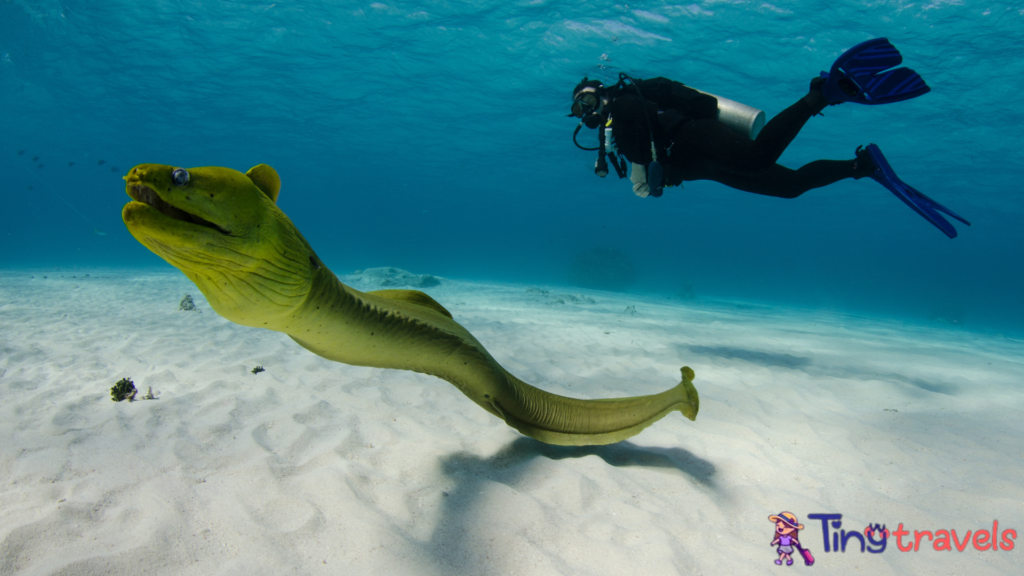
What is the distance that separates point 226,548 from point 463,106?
2430 cm

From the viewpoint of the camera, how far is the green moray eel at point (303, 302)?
1.28 m

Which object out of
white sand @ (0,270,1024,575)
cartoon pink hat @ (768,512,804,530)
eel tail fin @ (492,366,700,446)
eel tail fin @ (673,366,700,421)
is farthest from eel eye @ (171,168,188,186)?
cartoon pink hat @ (768,512,804,530)

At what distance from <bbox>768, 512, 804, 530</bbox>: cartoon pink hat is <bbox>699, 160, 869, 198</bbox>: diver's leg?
12.6 ft

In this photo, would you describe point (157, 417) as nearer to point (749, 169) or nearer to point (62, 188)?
point (749, 169)

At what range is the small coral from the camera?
324 cm

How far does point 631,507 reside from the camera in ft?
6.97

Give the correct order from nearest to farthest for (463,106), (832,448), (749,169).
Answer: (832,448), (749,169), (463,106)

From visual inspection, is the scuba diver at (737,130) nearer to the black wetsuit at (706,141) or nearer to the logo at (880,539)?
the black wetsuit at (706,141)

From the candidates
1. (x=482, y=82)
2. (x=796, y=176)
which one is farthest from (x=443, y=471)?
(x=482, y=82)

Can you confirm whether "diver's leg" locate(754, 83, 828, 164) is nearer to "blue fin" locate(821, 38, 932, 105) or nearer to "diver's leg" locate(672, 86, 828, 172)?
"diver's leg" locate(672, 86, 828, 172)

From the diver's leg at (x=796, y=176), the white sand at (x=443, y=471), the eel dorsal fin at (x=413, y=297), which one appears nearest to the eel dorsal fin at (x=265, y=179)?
the eel dorsal fin at (x=413, y=297)

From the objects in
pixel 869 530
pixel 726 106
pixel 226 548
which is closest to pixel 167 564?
pixel 226 548

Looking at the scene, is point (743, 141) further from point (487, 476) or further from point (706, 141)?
point (487, 476)

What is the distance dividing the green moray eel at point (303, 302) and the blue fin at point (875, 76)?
3.80 meters
